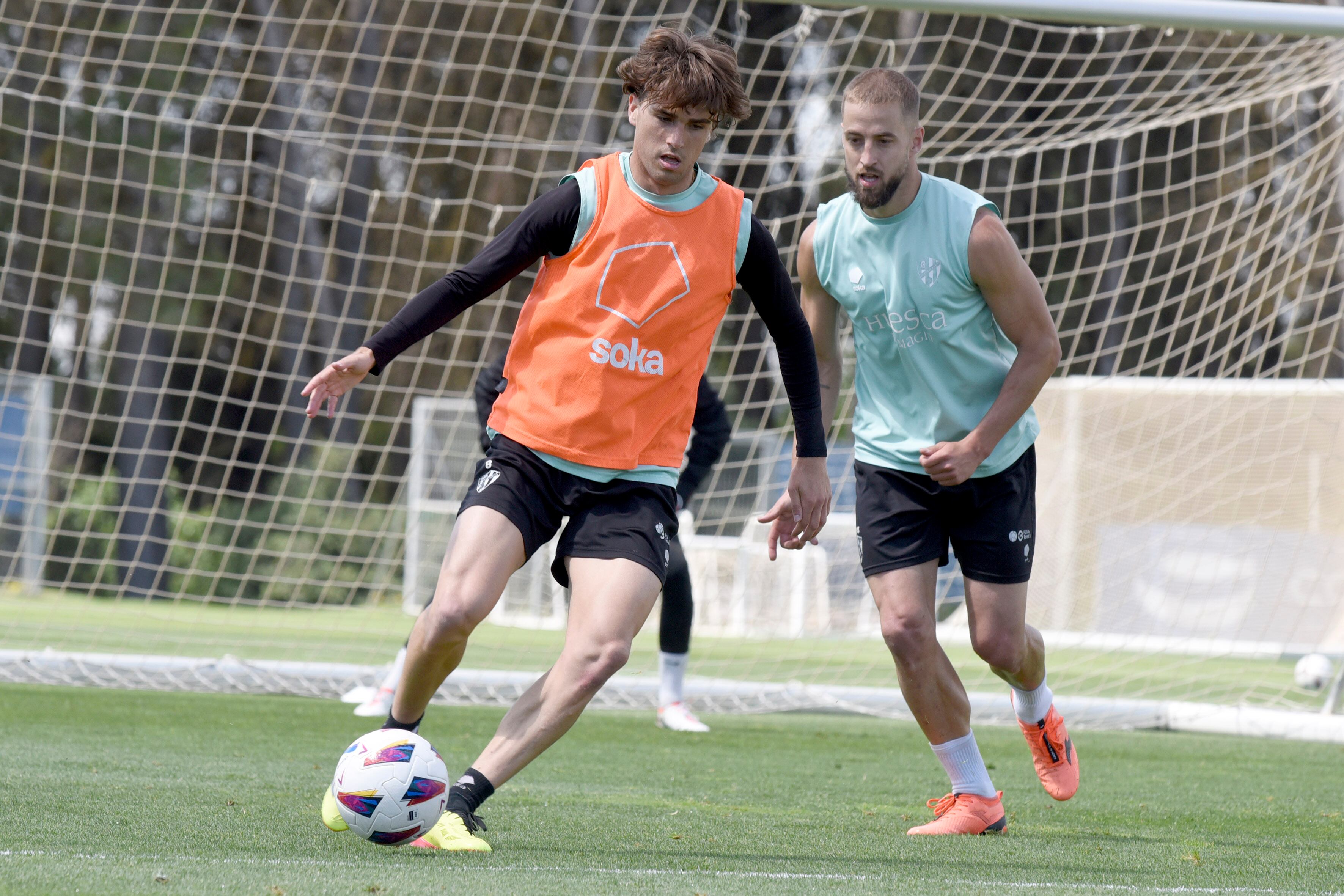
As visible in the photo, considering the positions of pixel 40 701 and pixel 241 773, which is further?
pixel 40 701

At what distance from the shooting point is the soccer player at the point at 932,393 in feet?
12.7

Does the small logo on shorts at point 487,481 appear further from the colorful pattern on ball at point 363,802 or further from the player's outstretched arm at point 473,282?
the colorful pattern on ball at point 363,802

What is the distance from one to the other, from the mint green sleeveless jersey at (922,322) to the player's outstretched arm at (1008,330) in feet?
0.15

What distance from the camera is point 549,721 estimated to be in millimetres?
3312

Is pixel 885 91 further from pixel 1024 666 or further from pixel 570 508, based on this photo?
pixel 1024 666

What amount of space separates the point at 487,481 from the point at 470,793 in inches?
28.1

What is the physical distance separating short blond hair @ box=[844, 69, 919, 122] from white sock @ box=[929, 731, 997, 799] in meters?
1.71

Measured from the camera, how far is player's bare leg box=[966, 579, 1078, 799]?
402cm

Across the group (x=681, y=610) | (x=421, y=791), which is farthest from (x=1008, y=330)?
(x=681, y=610)

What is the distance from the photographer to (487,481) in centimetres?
345

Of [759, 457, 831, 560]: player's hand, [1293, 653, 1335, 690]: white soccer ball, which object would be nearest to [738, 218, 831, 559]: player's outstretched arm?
[759, 457, 831, 560]: player's hand

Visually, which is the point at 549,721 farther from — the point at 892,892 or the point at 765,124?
the point at 765,124

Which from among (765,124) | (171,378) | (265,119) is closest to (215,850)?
(765,124)

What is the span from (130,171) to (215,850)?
1682 centimetres
